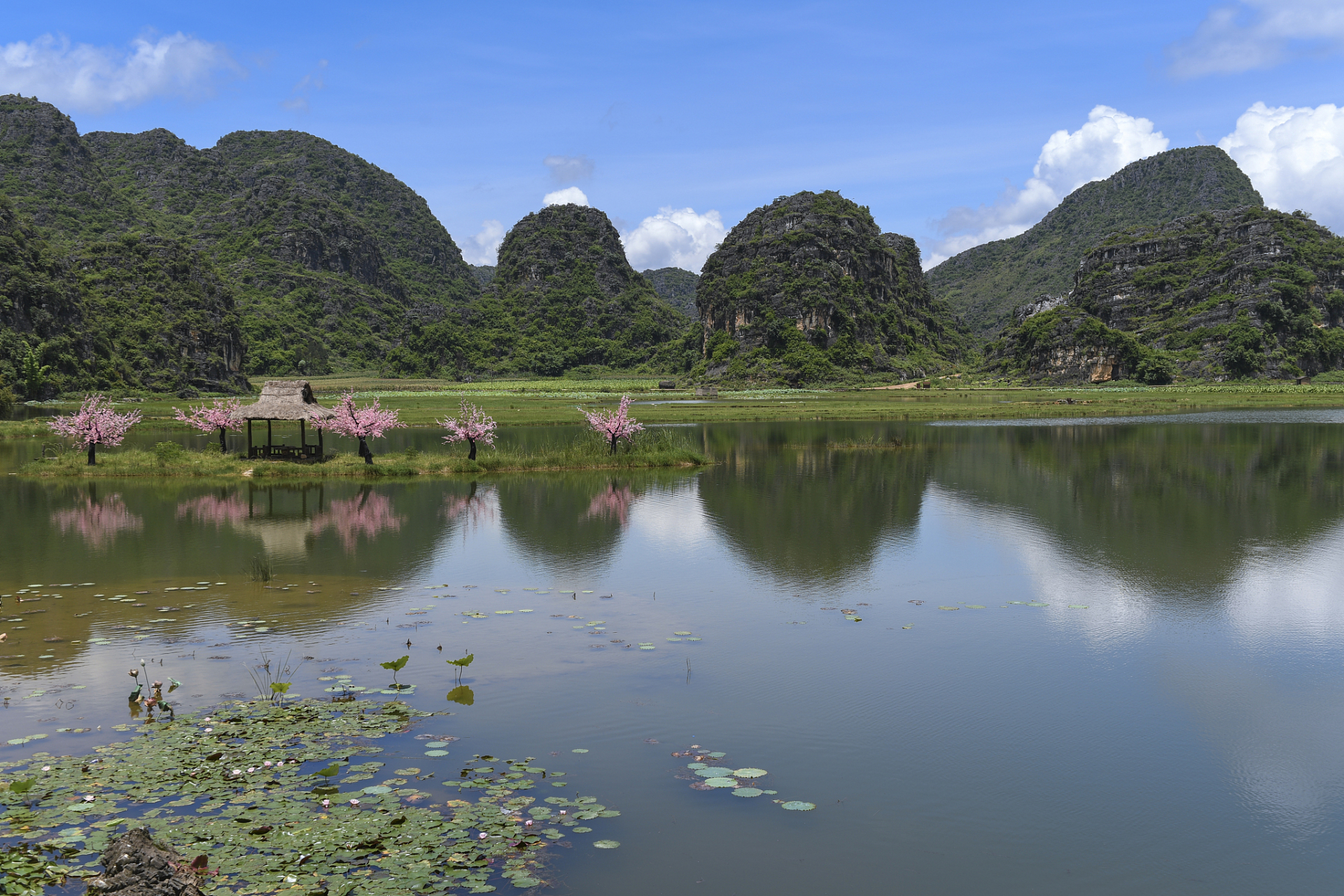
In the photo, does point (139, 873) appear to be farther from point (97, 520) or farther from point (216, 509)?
point (216, 509)

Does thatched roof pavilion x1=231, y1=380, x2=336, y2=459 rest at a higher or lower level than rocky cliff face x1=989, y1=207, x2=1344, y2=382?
lower

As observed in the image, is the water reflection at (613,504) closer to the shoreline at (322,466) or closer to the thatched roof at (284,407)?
the shoreline at (322,466)

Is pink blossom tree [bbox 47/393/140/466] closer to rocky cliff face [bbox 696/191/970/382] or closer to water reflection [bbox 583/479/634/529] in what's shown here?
water reflection [bbox 583/479/634/529]

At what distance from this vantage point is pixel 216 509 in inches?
1023

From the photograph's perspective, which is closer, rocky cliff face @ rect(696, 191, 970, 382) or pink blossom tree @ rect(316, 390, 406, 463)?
pink blossom tree @ rect(316, 390, 406, 463)

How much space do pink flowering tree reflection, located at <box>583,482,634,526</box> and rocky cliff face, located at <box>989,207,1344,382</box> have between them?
115496mm

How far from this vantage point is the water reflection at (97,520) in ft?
70.4

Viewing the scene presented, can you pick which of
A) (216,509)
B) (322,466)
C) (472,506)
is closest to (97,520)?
(216,509)

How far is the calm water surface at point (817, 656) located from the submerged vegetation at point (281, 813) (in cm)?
46

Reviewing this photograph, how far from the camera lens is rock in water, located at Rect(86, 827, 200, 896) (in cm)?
582

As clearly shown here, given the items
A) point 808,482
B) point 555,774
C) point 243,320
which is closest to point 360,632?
point 555,774

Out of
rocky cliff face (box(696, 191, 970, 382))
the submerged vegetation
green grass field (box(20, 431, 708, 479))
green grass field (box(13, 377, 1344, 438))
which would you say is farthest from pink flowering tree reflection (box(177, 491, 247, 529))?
rocky cliff face (box(696, 191, 970, 382))

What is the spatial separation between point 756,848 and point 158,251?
138 meters

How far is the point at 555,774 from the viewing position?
332 inches
